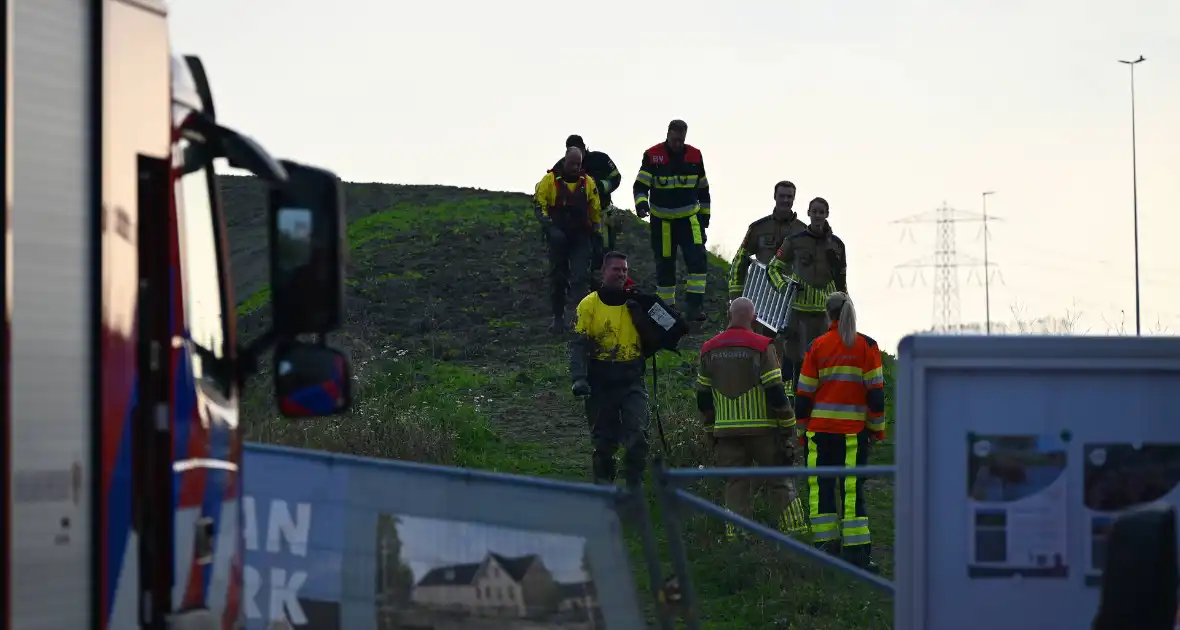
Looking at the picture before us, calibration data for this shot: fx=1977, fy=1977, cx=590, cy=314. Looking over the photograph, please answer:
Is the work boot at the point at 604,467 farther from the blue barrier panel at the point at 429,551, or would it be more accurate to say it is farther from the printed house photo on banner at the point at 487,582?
the printed house photo on banner at the point at 487,582

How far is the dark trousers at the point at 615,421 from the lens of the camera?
46.6 feet

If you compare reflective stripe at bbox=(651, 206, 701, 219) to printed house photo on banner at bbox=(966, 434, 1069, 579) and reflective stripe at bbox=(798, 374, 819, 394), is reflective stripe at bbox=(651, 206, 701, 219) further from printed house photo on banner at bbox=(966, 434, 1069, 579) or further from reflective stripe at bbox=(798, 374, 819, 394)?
printed house photo on banner at bbox=(966, 434, 1069, 579)

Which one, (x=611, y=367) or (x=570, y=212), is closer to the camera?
(x=611, y=367)

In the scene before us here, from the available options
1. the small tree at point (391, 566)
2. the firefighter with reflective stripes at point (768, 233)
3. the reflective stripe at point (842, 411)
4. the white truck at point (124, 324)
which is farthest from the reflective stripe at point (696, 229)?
the white truck at point (124, 324)

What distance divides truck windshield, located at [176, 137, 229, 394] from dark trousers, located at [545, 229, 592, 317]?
47.1 feet

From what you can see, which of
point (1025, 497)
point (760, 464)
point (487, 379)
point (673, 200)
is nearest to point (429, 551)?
point (1025, 497)

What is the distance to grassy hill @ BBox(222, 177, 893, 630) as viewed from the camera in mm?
12406

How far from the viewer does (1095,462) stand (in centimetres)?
711

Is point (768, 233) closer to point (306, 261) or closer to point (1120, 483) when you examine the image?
point (1120, 483)

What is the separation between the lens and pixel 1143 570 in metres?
4.96

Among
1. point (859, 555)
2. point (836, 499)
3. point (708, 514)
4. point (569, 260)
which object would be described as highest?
point (569, 260)

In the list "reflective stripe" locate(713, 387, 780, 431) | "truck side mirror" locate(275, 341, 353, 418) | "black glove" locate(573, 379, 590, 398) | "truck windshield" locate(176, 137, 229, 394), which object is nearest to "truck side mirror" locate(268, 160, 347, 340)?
"truck side mirror" locate(275, 341, 353, 418)

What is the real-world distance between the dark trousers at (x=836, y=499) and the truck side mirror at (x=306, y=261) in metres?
7.64

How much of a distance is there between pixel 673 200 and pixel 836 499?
747 cm
